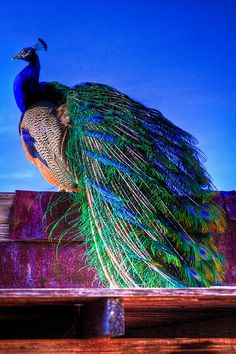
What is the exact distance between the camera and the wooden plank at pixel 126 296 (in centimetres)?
187

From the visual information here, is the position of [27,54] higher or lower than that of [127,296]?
higher

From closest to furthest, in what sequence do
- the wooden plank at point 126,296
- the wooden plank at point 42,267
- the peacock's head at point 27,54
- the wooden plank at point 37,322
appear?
the wooden plank at point 126,296
the wooden plank at point 37,322
the wooden plank at point 42,267
the peacock's head at point 27,54

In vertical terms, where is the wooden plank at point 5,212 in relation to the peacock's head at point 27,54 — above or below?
below

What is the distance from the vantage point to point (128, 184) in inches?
166

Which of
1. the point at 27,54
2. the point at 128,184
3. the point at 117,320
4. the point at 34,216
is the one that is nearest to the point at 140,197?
the point at 128,184

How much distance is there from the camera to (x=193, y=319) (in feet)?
7.30

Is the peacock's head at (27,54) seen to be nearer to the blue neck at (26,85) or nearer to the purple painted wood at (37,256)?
the blue neck at (26,85)

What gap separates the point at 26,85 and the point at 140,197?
9.09 ft

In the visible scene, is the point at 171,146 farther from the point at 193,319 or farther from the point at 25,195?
the point at 193,319

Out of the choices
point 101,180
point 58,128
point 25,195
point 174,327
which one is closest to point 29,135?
point 58,128

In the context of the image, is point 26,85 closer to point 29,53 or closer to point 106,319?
point 29,53

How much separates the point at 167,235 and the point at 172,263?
283 mm

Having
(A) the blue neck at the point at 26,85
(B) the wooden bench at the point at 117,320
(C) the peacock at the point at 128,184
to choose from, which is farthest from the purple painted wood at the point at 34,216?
(A) the blue neck at the point at 26,85

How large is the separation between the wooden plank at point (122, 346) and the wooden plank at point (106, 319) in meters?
0.05
